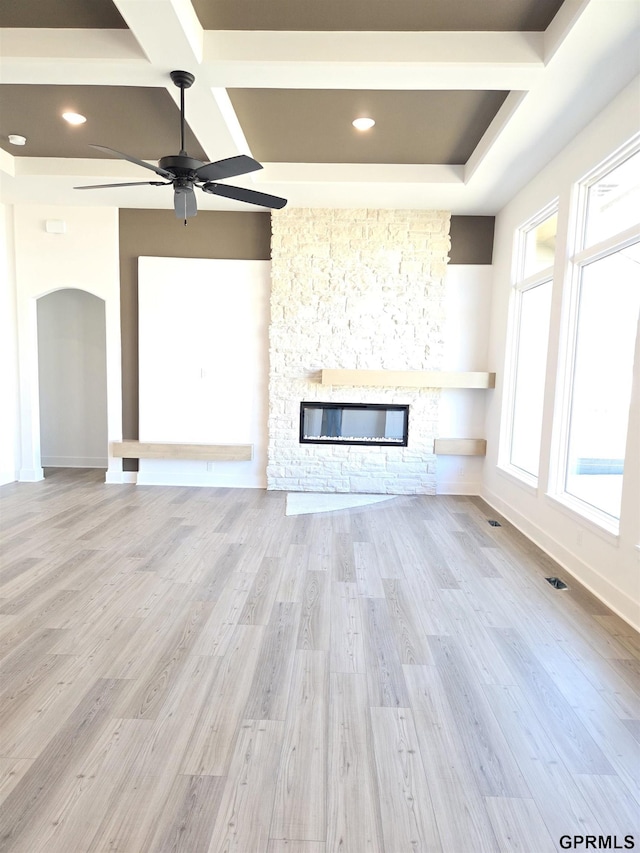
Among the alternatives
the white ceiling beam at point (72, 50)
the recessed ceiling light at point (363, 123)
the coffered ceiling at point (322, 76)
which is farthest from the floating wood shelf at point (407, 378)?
the white ceiling beam at point (72, 50)

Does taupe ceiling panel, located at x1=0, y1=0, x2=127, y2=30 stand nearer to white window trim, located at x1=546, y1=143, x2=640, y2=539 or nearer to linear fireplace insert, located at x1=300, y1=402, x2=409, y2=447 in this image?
white window trim, located at x1=546, y1=143, x2=640, y2=539

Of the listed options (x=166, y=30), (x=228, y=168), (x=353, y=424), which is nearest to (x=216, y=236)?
(x=353, y=424)

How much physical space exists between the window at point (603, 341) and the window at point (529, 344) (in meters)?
0.49

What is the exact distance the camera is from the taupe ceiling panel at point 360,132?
3328mm

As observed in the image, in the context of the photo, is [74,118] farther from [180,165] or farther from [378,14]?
[378,14]

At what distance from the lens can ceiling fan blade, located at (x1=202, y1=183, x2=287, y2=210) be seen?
311 cm

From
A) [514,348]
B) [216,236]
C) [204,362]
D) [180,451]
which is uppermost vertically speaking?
[216,236]

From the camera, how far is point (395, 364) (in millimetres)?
5465

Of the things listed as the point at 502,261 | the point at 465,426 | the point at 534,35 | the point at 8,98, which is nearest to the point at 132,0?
the point at 8,98

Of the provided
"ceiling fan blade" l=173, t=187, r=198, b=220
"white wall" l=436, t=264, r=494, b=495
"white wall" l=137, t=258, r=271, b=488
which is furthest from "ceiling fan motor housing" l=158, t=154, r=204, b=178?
"white wall" l=436, t=264, r=494, b=495

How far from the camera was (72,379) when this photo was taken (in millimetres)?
6473

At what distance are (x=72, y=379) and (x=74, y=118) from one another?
3.55m

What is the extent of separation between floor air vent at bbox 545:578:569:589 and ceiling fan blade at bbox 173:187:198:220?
11.2ft

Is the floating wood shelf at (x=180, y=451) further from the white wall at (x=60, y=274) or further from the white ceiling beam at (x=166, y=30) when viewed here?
the white ceiling beam at (x=166, y=30)
